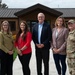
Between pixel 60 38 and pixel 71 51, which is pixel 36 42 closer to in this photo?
pixel 60 38

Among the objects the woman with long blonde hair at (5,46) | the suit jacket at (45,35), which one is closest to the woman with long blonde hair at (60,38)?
the suit jacket at (45,35)

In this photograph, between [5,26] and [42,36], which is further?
[42,36]

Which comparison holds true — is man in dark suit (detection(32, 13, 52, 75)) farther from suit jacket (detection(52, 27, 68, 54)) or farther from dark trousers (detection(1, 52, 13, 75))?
dark trousers (detection(1, 52, 13, 75))

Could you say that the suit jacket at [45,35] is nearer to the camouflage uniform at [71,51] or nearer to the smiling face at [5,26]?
the smiling face at [5,26]

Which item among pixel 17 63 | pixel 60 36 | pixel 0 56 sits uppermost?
pixel 60 36

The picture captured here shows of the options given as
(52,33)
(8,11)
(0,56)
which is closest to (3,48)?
(0,56)

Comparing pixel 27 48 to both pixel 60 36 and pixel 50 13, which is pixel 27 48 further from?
pixel 50 13

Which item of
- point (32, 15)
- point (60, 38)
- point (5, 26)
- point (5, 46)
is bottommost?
point (5, 46)

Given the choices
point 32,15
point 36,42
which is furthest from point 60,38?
point 32,15

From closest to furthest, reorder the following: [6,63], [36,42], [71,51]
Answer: [71,51] < [6,63] < [36,42]

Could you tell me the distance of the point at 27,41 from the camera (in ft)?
19.0

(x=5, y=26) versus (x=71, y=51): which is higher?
(x=5, y=26)

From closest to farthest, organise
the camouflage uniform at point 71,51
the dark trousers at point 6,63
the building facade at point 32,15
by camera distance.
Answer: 1. the camouflage uniform at point 71,51
2. the dark trousers at point 6,63
3. the building facade at point 32,15

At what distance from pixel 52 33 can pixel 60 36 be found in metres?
0.25
